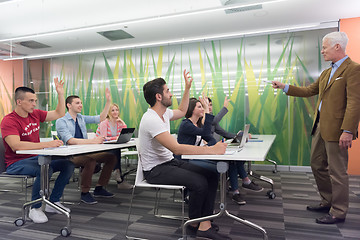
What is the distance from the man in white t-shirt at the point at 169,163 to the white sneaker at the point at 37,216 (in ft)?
4.03

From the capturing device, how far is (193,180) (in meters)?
2.12

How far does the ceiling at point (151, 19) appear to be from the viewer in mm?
4410

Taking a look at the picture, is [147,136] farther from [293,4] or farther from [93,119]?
[293,4]

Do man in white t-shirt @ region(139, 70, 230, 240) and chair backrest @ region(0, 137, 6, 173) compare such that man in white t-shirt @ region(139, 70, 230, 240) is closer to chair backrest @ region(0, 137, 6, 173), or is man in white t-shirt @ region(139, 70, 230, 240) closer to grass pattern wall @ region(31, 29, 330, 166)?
chair backrest @ region(0, 137, 6, 173)

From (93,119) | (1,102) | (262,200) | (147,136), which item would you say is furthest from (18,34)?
(262,200)

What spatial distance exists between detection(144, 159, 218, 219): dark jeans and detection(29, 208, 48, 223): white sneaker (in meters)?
1.22

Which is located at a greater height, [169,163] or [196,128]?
[196,128]

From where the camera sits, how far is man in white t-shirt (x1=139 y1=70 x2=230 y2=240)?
6.86ft

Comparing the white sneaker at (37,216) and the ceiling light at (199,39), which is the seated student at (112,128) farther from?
the ceiling light at (199,39)

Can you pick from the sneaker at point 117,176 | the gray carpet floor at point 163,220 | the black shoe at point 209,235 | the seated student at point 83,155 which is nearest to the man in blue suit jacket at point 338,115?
the gray carpet floor at point 163,220

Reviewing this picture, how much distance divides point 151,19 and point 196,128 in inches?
99.4

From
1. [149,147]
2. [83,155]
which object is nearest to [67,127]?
[83,155]

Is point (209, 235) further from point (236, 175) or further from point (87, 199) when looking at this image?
point (87, 199)

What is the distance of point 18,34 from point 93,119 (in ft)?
11.5
